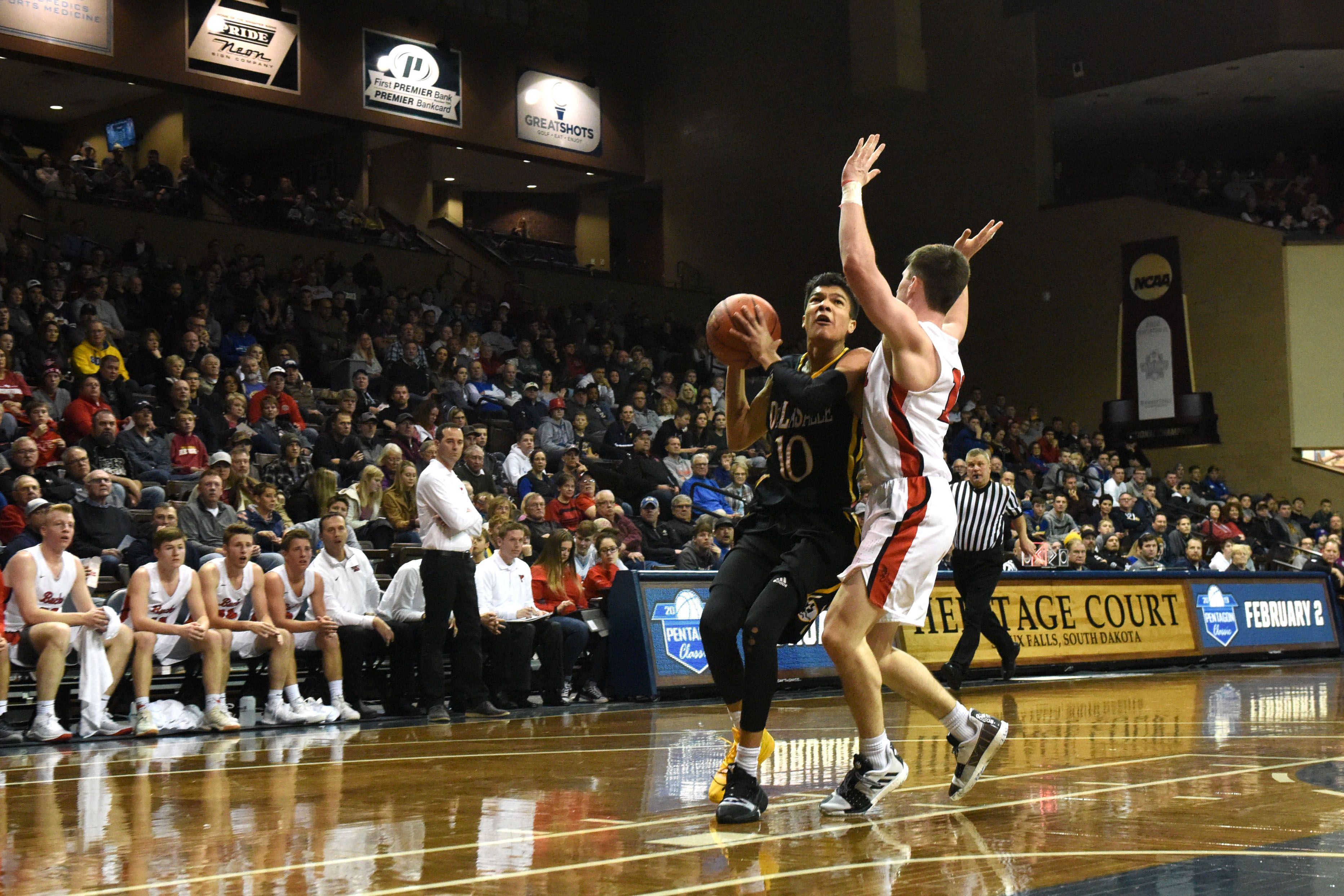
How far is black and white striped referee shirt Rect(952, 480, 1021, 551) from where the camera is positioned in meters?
10.3

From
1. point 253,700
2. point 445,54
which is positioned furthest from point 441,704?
point 445,54

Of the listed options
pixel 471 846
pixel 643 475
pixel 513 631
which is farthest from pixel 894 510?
pixel 643 475

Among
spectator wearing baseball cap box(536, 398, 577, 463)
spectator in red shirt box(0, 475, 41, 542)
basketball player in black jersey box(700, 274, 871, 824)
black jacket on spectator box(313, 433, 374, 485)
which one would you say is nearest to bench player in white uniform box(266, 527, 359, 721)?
spectator in red shirt box(0, 475, 41, 542)

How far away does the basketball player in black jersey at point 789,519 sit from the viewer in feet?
15.6

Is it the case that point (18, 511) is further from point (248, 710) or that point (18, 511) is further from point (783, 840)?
point (783, 840)

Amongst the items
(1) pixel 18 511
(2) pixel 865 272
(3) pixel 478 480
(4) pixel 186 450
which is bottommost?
(1) pixel 18 511

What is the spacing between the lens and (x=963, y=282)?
5.01 m

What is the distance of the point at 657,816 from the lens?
15.4 ft

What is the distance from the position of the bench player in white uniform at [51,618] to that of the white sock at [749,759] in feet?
17.5

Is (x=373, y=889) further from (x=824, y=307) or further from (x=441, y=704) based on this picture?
(x=441, y=704)

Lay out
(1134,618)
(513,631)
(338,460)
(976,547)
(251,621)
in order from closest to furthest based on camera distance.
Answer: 1. (251,621)
2. (976,547)
3. (513,631)
4. (338,460)
5. (1134,618)

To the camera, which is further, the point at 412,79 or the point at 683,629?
the point at 412,79

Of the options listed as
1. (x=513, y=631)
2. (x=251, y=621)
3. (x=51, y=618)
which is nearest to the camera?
(x=51, y=618)

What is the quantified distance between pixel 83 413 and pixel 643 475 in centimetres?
614
